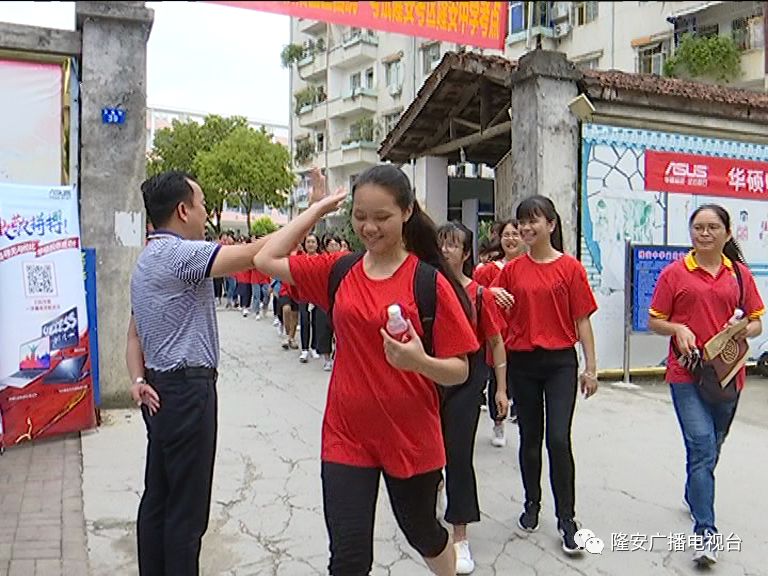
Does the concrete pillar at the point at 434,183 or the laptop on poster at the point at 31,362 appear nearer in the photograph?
the laptop on poster at the point at 31,362

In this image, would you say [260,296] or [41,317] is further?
[260,296]

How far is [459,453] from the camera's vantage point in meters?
3.59

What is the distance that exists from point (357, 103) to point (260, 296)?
21142mm

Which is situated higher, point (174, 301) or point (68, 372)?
point (174, 301)

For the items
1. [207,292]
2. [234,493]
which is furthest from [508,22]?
[234,493]

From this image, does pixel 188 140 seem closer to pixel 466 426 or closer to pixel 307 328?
pixel 307 328

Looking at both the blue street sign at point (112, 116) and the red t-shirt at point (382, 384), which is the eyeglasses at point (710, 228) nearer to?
the red t-shirt at point (382, 384)

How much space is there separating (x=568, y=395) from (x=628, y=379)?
495 centimetres

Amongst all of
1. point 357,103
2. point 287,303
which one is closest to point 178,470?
point 287,303

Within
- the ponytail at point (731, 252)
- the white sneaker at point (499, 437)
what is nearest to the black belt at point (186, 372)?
the ponytail at point (731, 252)

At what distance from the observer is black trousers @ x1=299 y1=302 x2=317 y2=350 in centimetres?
983

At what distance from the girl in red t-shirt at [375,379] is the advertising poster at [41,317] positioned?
3.46m

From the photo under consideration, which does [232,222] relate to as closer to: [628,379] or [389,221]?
[628,379]

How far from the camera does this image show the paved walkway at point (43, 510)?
3.59m
